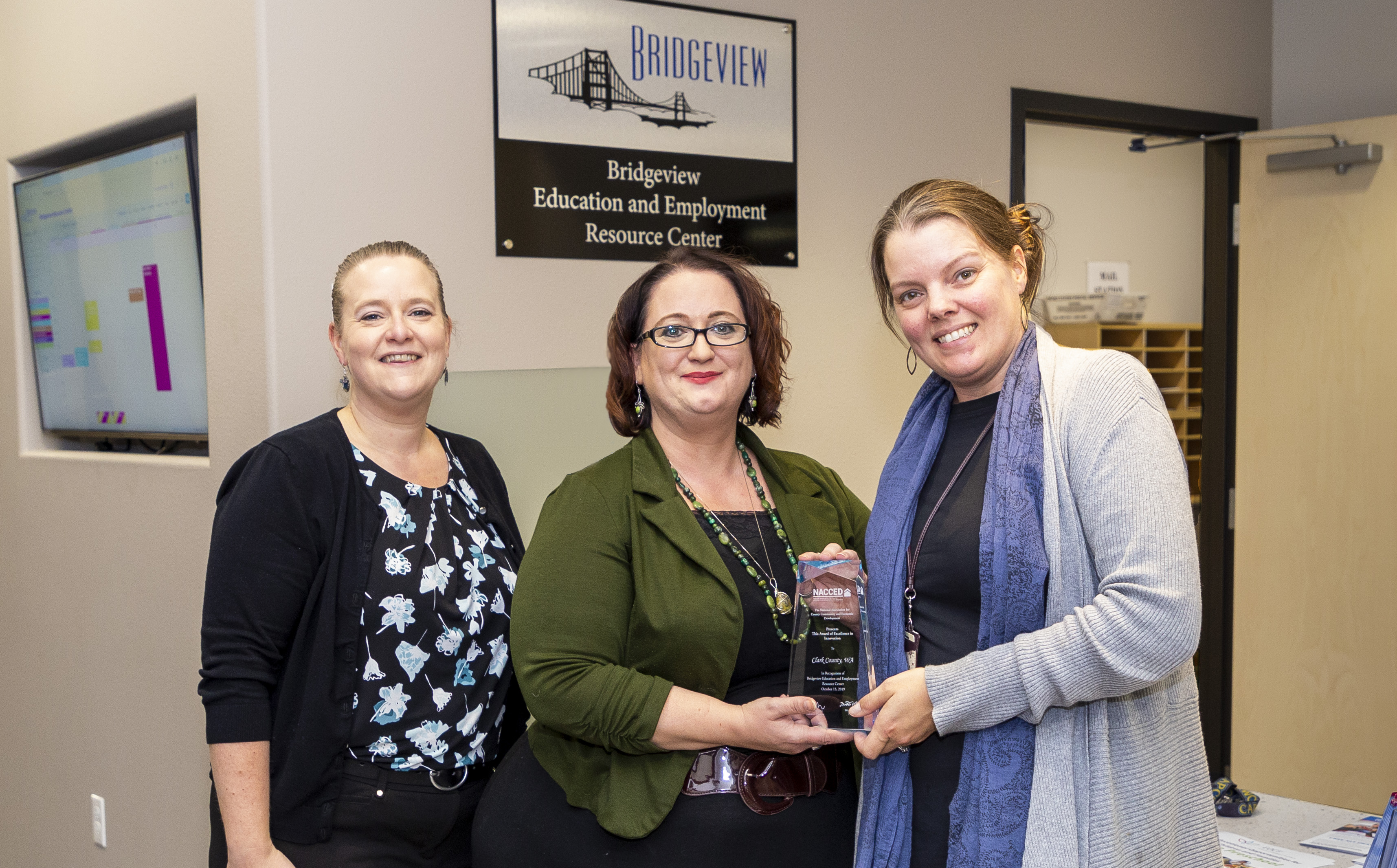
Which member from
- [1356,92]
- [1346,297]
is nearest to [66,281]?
[1346,297]

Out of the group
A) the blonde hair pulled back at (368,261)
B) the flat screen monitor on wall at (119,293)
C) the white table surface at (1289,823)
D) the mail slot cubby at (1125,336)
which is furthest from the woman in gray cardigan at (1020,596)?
the mail slot cubby at (1125,336)

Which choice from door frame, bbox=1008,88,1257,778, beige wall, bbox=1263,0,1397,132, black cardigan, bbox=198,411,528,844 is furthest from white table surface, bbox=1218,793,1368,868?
beige wall, bbox=1263,0,1397,132

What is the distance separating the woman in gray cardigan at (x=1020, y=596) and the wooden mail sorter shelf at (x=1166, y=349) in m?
4.08

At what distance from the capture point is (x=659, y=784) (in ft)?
5.45

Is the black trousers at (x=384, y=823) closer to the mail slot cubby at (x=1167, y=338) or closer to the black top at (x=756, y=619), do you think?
the black top at (x=756, y=619)

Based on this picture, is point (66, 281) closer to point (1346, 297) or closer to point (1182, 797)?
point (1182, 797)

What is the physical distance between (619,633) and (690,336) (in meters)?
Answer: 0.48

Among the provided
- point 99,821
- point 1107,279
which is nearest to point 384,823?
point 99,821

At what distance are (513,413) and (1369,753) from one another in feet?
9.90

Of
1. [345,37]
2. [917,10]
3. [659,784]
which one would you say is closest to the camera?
[659,784]

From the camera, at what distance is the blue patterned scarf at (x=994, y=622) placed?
1.49 m

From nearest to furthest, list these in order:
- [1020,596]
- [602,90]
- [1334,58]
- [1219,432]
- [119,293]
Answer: [1020,596]
[602,90]
[119,293]
[1334,58]
[1219,432]

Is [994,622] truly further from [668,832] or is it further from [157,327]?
[157,327]

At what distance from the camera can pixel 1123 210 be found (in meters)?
5.41
